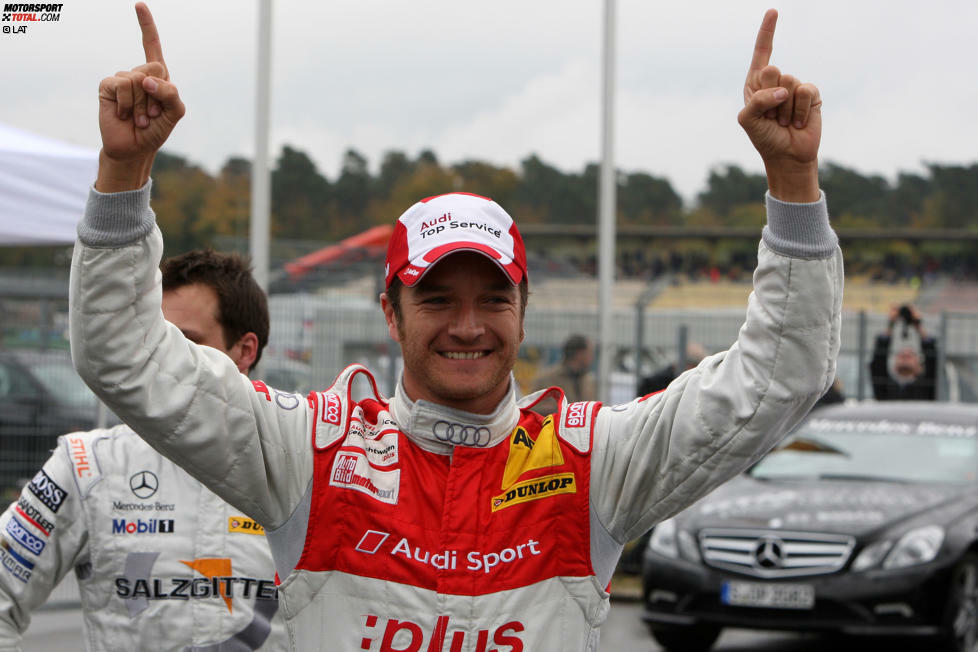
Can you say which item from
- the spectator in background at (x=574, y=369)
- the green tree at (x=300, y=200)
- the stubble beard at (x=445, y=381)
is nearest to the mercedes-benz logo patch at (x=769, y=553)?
the spectator in background at (x=574, y=369)

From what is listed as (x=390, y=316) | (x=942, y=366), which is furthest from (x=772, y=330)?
(x=942, y=366)

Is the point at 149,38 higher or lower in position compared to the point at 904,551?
higher

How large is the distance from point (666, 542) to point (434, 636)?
5648mm

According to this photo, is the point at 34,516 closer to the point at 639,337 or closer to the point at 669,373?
the point at 669,373

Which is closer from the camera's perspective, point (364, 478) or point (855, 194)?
point (364, 478)

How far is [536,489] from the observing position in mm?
2311

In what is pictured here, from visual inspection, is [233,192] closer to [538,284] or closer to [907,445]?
[538,284]

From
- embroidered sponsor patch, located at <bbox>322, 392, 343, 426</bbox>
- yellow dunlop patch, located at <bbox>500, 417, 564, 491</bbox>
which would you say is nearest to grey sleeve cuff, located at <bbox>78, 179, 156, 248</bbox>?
embroidered sponsor patch, located at <bbox>322, 392, 343, 426</bbox>

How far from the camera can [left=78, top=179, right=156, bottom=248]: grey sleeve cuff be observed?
2057mm

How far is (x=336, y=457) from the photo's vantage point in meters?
2.31

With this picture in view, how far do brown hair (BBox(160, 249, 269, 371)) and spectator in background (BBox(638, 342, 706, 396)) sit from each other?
772cm

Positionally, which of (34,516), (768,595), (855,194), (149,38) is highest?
(855,194)

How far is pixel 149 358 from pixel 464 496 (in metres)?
0.59

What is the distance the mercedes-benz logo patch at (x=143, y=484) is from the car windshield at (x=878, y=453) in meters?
5.98
